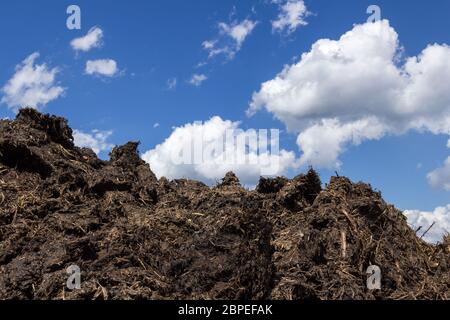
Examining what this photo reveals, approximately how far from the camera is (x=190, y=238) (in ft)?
20.6

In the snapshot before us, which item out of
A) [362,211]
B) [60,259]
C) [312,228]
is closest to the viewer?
[60,259]

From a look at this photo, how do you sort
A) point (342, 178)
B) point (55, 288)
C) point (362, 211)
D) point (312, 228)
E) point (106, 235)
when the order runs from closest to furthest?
1. point (55, 288)
2. point (106, 235)
3. point (312, 228)
4. point (362, 211)
5. point (342, 178)

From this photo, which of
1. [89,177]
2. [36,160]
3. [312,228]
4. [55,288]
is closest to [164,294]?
[55,288]

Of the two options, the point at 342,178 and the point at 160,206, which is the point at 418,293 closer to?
the point at 342,178

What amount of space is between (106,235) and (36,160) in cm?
315

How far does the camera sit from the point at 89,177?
29.4 feet

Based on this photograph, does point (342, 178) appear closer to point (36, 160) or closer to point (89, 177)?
point (89, 177)

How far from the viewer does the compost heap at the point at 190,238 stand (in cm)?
577

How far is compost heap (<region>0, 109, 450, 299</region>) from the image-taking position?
5.77 metres

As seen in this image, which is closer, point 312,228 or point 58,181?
point 312,228
